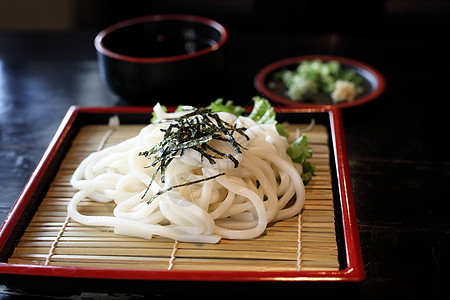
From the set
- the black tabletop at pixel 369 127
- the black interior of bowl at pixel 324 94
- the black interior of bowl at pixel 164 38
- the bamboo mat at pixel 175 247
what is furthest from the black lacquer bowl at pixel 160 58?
the bamboo mat at pixel 175 247

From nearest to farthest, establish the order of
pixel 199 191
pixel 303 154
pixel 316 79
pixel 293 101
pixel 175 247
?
1. pixel 175 247
2. pixel 199 191
3. pixel 303 154
4. pixel 293 101
5. pixel 316 79

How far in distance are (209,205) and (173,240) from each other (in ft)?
0.58

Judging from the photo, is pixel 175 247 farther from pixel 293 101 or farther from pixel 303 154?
pixel 293 101

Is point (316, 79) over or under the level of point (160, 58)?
under

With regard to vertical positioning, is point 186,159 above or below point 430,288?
above

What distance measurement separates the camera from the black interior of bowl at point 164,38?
9.30 feet

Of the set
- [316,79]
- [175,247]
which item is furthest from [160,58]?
[175,247]

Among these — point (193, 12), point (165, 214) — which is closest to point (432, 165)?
point (165, 214)

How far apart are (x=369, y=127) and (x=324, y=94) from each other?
32 centimetres

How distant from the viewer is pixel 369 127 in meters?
2.58

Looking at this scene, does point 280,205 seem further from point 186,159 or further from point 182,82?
point 182,82

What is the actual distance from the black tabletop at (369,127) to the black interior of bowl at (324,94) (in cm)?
10

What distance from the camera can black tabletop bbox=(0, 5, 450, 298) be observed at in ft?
5.63

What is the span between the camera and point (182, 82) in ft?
8.43
